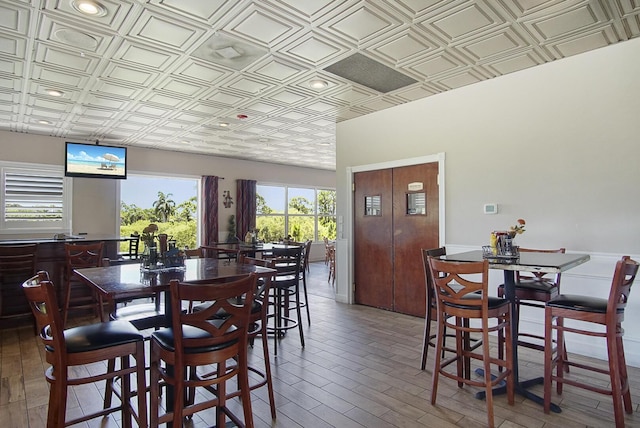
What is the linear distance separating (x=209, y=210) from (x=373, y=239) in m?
4.58

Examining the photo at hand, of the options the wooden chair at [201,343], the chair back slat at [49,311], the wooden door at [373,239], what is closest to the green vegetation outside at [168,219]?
the wooden door at [373,239]

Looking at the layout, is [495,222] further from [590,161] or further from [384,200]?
[384,200]

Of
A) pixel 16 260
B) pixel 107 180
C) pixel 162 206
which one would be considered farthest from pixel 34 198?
pixel 16 260

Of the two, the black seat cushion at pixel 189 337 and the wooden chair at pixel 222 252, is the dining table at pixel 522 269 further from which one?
the wooden chair at pixel 222 252

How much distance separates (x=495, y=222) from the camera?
13.3 feet

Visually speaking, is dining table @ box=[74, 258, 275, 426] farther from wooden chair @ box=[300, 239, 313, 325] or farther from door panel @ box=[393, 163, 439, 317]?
door panel @ box=[393, 163, 439, 317]

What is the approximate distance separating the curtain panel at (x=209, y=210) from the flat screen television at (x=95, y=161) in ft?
6.00

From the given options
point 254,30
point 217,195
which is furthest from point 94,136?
point 254,30

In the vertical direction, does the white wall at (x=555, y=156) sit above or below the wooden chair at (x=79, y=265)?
above

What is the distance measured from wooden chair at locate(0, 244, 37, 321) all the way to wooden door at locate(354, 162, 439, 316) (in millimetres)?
4142

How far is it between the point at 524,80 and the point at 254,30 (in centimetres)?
282

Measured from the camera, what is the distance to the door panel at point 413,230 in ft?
15.4

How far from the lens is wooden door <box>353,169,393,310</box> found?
516 centimetres

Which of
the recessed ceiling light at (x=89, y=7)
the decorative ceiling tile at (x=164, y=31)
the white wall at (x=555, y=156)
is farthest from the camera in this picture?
the white wall at (x=555, y=156)
